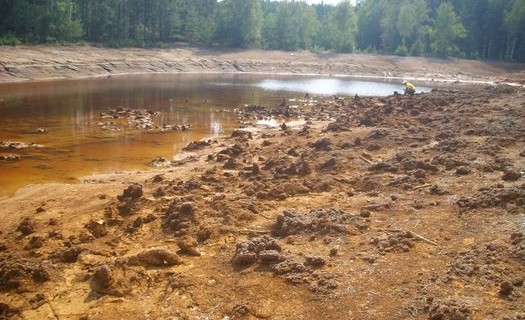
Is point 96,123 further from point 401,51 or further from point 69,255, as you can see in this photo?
point 401,51

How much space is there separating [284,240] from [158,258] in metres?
1.92

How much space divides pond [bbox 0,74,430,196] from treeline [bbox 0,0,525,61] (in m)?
21.7

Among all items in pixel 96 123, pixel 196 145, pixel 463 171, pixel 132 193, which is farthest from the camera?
pixel 96 123

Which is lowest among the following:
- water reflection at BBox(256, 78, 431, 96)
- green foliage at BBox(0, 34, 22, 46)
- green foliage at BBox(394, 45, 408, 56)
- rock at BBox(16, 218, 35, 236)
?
rock at BBox(16, 218, 35, 236)

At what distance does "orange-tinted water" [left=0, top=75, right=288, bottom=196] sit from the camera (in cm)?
1276

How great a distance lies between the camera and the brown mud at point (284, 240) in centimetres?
558

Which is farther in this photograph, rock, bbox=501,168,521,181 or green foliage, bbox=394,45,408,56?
green foliage, bbox=394,45,408,56

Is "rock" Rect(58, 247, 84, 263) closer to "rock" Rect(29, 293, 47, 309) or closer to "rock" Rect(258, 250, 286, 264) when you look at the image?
"rock" Rect(29, 293, 47, 309)

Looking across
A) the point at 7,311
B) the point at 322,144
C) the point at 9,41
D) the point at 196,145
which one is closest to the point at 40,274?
the point at 7,311

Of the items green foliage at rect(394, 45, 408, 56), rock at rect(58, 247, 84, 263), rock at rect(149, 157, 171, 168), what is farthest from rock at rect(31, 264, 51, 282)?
green foliage at rect(394, 45, 408, 56)

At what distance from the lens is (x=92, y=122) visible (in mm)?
19562

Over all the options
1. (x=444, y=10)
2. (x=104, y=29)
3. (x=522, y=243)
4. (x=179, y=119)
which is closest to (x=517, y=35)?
(x=444, y=10)

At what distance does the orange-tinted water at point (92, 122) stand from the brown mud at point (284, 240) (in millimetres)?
Answer: 1858

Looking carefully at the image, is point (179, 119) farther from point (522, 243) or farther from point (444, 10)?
point (444, 10)
